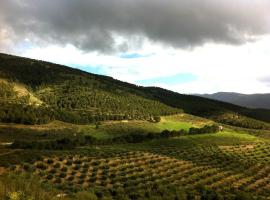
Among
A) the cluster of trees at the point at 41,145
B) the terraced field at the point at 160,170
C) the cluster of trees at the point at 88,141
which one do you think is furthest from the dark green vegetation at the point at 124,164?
the cluster of trees at the point at 88,141

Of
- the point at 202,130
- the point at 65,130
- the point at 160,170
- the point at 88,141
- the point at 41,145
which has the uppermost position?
the point at 202,130

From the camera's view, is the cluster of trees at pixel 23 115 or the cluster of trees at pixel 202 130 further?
the cluster of trees at pixel 202 130

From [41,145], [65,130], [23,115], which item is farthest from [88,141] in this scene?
[23,115]

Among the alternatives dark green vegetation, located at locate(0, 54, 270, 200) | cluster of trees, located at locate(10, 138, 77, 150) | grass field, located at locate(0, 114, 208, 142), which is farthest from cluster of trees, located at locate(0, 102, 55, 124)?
cluster of trees, located at locate(10, 138, 77, 150)

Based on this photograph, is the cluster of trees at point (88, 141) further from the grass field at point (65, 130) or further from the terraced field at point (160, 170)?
the terraced field at point (160, 170)

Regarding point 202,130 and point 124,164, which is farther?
point 202,130

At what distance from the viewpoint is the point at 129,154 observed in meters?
107

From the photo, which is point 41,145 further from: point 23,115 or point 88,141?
point 23,115

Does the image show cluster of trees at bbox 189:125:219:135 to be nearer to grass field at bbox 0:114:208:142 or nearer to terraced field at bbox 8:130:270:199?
grass field at bbox 0:114:208:142

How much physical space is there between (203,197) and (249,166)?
49203 mm

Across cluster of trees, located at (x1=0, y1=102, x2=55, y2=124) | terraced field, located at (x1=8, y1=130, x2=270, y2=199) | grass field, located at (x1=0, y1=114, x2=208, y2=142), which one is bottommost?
terraced field, located at (x1=8, y1=130, x2=270, y2=199)

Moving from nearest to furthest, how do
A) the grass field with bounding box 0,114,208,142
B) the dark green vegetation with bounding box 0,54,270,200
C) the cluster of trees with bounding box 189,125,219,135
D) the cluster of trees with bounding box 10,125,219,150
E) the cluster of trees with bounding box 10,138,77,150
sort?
the dark green vegetation with bounding box 0,54,270,200, the cluster of trees with bounding box 10,138,77,150, the cluster of trees with bounding box 10,125,219,150, the grass field with bounding box 0,114,208,142, the cluster of trees with bounding box 189,125,219,135

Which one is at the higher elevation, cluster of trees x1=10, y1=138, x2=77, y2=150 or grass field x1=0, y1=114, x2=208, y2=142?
grass field x1=0, y1=114, x2=208, y2=142

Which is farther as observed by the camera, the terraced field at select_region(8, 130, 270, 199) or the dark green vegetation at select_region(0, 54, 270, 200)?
the terraced field at select_region(8, 130, 270, 199)
